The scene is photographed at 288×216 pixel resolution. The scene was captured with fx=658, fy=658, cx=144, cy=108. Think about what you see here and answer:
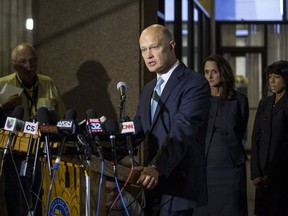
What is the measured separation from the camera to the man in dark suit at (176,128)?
3365mm

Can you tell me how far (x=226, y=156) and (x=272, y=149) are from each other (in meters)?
0.59

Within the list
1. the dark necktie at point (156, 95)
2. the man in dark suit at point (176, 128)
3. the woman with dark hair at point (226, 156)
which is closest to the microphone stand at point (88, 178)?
the man in dark suit at point (176, 128)

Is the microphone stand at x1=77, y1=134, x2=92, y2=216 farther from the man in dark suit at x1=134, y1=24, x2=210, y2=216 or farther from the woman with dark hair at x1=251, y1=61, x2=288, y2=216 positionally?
the woman with dark hair at x1=251, y1=61, x2=288, y2=216

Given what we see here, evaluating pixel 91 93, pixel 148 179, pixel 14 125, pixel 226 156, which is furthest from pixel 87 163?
pixel 91 93

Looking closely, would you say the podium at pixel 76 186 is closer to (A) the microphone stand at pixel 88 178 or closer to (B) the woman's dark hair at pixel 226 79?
(A) the microphone stand at pixel 88 178

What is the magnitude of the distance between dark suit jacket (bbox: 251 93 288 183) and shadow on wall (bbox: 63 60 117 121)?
1305 millimetres

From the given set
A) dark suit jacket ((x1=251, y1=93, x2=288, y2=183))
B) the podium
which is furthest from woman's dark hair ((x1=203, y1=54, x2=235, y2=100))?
the podium

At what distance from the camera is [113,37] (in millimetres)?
5988

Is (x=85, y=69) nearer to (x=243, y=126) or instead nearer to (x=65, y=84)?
(x=65, y=84)

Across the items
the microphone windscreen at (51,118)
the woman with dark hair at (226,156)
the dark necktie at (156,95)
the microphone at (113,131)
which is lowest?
the woman with dark hair at (226,156)

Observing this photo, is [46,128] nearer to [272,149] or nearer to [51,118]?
[51,118]

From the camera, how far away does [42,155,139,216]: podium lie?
3.12 meters

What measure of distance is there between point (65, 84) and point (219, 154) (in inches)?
66.7

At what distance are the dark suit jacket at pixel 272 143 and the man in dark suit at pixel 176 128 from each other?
7.05ft
